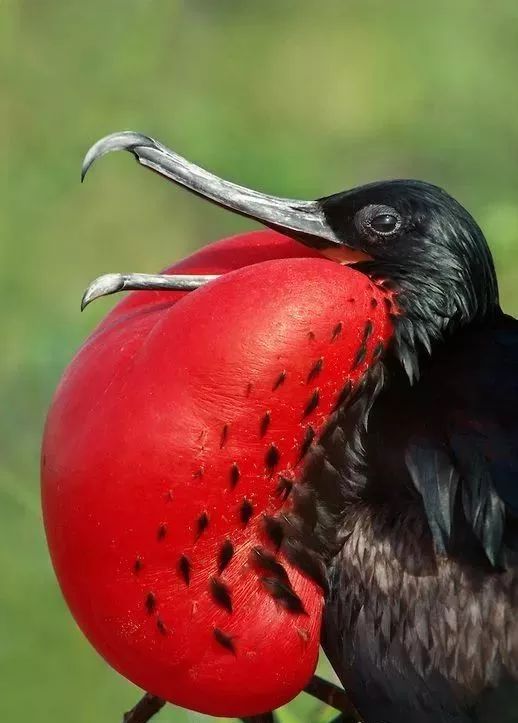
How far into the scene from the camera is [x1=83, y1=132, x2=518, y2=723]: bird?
1.20 metres

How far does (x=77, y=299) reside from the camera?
2.74m

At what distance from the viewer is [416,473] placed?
4.00 feet

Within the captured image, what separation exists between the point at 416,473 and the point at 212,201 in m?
0.34

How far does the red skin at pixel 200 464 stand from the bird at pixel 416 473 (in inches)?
1.7

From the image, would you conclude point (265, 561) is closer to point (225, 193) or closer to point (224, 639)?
point (224, 639)

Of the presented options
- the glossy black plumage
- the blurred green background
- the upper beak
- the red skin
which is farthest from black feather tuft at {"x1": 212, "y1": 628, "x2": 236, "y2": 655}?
the blurred green background

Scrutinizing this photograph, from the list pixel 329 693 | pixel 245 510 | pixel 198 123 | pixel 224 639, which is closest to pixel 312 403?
pixel 245 510

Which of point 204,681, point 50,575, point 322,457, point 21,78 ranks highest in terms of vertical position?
point 21,78

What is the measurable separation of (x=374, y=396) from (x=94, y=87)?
215 centimetres

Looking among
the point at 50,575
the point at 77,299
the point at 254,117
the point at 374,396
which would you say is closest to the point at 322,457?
the point at 374,396

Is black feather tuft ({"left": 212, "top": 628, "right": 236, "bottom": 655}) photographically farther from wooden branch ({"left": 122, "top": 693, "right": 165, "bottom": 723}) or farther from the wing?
wooden branch ({"left": 122, "top": 693, "right": 165, "bottom": 723})

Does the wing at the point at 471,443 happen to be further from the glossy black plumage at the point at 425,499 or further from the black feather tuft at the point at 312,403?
the black feather tuft at the point at 312,403

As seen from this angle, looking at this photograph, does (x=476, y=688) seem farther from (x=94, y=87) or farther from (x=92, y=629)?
(x=94, y=87)

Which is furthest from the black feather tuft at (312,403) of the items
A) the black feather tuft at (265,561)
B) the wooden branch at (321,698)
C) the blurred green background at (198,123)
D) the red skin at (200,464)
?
the blurred green background at (198,123)
